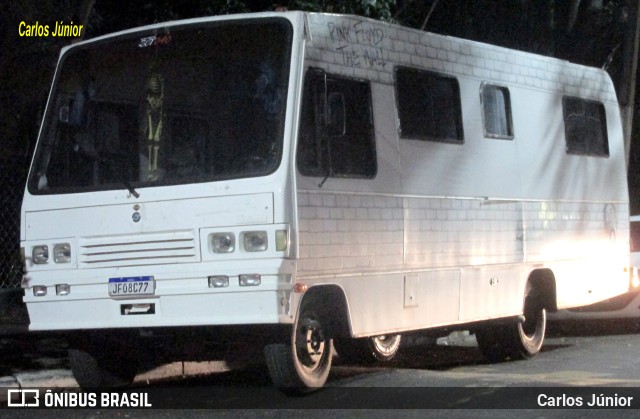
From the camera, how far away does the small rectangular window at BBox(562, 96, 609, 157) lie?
14719 millimetres

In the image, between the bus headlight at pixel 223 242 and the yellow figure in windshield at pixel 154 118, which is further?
the yellow figure in windshield at pixel 154 118

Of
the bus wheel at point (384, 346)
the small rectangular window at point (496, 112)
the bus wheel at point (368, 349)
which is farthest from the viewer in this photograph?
the bus wheel at point (384, 346)

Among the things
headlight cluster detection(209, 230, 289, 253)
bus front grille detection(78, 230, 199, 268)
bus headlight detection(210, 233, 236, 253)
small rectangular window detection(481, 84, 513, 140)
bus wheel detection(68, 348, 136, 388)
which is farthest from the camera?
small rectangular window detection(481, 84, 513, 140)

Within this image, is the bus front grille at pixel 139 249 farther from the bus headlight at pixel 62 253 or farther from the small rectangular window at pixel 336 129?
the small rectangular window at pixel 336 129

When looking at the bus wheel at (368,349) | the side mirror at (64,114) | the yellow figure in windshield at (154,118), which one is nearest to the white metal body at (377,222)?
the yellow figure in windshield at (154,118)

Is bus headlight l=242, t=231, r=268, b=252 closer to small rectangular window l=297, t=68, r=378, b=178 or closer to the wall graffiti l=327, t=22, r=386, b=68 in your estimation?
small rectangular window l=297, t=68, r=378, b=178

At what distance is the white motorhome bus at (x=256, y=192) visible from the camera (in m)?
9.85

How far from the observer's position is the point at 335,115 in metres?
10.3

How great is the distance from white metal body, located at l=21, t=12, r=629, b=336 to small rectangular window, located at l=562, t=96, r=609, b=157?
163 mm

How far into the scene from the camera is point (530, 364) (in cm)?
1334

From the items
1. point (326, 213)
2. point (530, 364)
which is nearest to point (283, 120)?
point (326, 213)

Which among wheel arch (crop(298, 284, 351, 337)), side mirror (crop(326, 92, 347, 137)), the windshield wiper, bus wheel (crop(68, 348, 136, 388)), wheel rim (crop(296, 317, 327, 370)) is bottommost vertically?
bus wheel (crop(68, 348, 136, 388))

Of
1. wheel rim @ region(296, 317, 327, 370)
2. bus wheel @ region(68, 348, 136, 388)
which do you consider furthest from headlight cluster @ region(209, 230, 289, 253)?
bus wheel @ region(68, 348, 136, 388)

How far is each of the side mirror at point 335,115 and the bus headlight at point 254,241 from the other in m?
1.12
